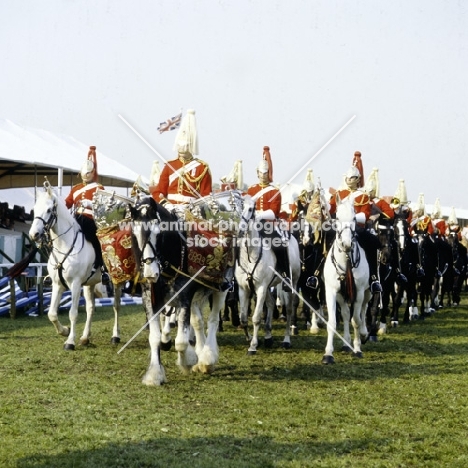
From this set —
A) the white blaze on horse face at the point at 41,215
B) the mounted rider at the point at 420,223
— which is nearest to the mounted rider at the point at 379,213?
the mounted rider at the point at 420,223

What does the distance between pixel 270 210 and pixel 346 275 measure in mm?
1865

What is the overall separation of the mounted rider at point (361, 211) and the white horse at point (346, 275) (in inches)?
13.5

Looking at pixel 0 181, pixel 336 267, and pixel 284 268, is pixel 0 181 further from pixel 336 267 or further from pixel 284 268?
pixel 336 267

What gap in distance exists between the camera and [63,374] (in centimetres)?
933

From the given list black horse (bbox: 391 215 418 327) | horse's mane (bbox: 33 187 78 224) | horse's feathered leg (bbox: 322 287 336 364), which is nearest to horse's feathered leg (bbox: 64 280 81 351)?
horse's mane (bbox: 33 187 78 224)

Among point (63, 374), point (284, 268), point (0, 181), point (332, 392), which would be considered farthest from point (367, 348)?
point (0, 181)

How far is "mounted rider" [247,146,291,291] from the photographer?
11805 millimetres

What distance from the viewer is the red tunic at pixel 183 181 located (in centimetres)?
977

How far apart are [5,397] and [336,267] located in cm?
477

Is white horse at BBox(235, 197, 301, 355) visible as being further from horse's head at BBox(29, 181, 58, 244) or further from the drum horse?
horse's head at BBox(29, 181, 58, 244)

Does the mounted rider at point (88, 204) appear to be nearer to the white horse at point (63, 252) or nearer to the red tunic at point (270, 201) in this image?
the white horse at point (63, 252)

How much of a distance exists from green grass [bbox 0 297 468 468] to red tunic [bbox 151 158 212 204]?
2192mm

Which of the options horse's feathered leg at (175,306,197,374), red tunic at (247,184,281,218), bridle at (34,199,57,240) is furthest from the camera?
red tunic at (247,184,281,218)

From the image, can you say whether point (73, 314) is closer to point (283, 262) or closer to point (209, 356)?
point (209, 356)
